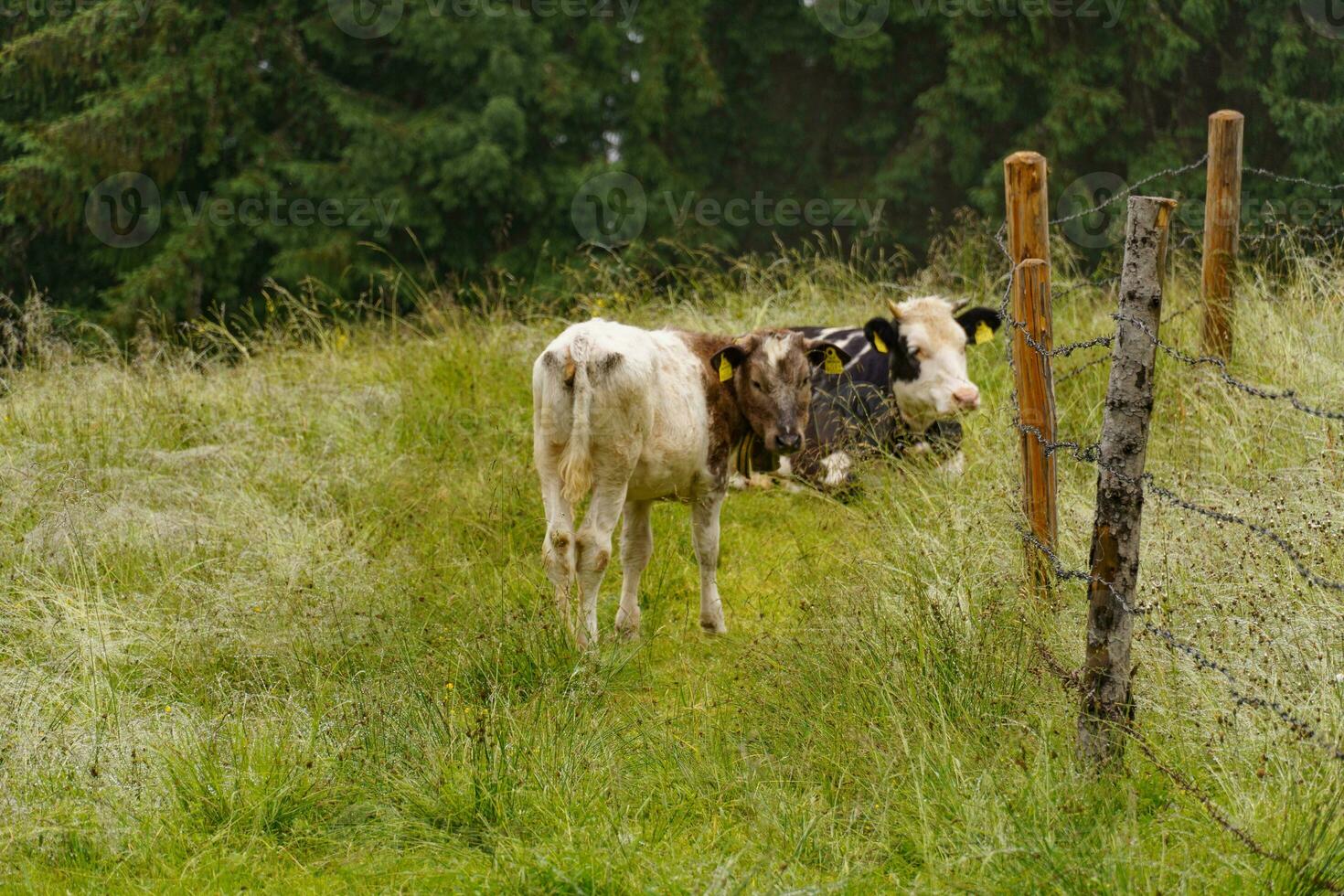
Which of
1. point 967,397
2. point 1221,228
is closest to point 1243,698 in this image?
point 967,397

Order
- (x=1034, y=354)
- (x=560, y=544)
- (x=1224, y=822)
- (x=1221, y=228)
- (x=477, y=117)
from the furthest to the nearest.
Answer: (x=477, y=117)
(x=1221, y=228)
(x=560, y=544)
(x=1034, y=354)
(x=1224, y=822)

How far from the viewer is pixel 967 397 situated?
6965 millimetres

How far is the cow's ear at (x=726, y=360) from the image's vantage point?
19.0ft

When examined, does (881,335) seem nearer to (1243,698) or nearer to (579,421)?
(579,421)

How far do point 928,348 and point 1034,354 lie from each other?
2.38m

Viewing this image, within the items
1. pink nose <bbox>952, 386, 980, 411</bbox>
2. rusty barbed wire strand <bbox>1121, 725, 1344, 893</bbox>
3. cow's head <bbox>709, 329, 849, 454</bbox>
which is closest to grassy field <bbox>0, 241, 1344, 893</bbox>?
rusty barbed wire strand <bbox>1121, 725, 1344, 893</bbox>

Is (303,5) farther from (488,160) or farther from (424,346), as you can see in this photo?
(424,346)

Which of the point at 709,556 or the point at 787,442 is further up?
the point at 787,442

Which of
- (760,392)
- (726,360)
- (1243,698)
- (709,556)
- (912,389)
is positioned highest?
(726,360)

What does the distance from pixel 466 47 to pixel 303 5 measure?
2.67 meters

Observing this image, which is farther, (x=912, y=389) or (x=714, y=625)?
(x=912, y=389)

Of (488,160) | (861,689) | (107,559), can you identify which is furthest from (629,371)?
(488,160)

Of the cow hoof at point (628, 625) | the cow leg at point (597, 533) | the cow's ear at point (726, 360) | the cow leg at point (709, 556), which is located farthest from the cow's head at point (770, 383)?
the cow hoof at point (628, 625)

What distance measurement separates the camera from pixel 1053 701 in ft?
13.0
